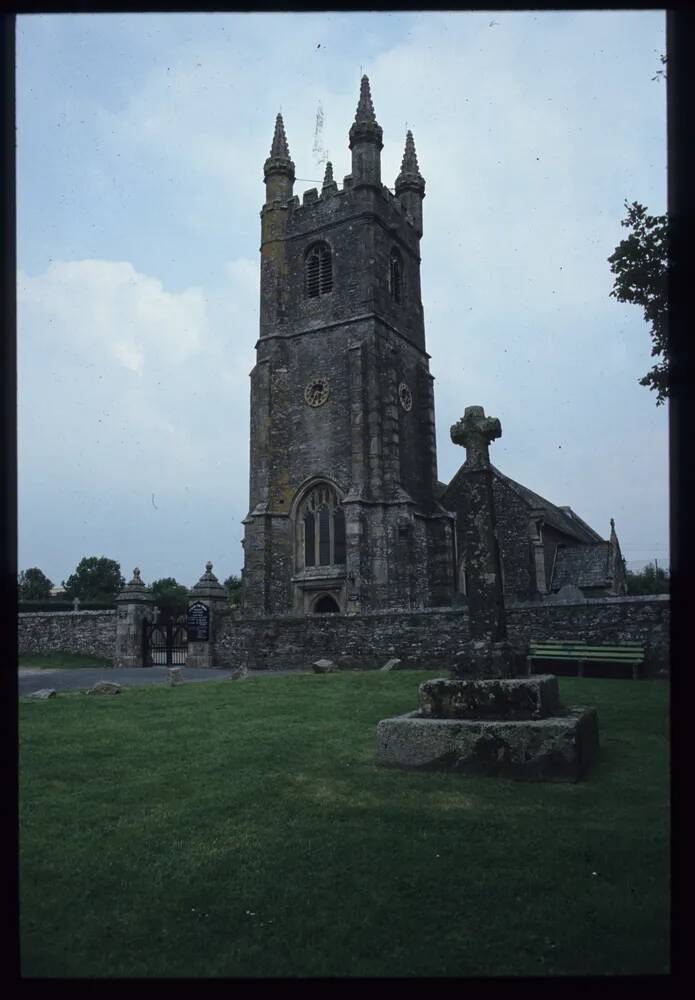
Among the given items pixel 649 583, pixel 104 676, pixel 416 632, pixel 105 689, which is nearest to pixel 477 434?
pixel 105 689

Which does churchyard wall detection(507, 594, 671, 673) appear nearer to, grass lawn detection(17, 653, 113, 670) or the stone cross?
the stone cross

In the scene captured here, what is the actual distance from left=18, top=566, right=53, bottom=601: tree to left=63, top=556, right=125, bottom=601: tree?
2.34m

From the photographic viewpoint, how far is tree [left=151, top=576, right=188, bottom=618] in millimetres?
46688

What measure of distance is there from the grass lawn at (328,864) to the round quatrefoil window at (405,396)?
2372 cm

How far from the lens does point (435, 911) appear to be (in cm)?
357

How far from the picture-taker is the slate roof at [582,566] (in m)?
30.7

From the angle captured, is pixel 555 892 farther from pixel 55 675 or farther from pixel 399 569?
pixel 399 569

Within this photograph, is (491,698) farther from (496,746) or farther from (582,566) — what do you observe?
(582,566)

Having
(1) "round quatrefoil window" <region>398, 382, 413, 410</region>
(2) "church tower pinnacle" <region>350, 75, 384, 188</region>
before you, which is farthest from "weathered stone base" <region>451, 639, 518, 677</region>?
(2) "church tower pinnacle" <region>350, 75, 384, 188</region>

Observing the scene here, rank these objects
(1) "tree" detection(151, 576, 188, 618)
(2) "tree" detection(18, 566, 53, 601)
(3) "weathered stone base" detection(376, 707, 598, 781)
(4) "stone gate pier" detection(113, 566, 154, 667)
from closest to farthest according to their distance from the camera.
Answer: (3) "weathered stone base" detection(376, 707, 598, 781), (4) "stone gate pier" detection(113, 566, 154, 667), (1) "tree" detection(151, 576, 188, 618), (2) "tree" detection(18, 566, 53, 601)

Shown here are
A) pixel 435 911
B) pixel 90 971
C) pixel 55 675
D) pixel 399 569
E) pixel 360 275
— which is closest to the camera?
pixel 90 971

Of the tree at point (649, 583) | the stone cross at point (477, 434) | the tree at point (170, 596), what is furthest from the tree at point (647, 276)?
the tree at point (649, 583)

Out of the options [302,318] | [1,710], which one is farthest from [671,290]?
[302,318]

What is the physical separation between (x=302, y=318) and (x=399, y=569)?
1207 centimetres
